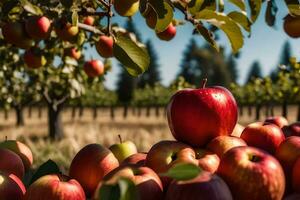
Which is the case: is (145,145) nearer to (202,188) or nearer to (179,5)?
(179,5)

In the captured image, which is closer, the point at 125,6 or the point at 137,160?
the point at 137,160

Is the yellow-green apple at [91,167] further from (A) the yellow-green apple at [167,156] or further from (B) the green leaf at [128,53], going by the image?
(B) the green leaf at [128,53]

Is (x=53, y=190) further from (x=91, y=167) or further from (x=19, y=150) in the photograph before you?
(x=19, y=150)

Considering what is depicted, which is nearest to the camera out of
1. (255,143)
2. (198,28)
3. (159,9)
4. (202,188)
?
(202,188)

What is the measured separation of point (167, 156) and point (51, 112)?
1427 cm

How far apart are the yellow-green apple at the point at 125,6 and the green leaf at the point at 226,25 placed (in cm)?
28

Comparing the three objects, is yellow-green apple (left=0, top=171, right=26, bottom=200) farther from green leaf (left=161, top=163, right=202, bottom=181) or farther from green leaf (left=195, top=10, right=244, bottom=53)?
green leaf (left=195, top=10, right=244, bottom=53)

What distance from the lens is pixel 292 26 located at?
2.59 m

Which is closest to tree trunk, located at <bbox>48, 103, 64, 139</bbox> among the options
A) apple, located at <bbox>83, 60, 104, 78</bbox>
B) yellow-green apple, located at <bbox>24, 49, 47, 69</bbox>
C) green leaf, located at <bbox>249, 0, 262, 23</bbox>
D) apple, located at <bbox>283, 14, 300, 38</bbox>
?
apple, located at <bbox>83, 60, 104, 78</bbox>

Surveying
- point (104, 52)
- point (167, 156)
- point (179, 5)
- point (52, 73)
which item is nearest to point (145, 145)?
point (52, 73)

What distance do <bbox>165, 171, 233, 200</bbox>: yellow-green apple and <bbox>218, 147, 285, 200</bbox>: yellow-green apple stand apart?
0.08 metres

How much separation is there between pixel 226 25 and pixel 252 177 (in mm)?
996

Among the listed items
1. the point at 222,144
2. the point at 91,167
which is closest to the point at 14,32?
the point at 91,167

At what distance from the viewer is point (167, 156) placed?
1.42 meters
